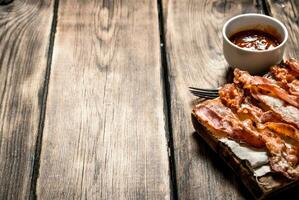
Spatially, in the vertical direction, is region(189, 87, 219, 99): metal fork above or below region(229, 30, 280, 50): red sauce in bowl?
below

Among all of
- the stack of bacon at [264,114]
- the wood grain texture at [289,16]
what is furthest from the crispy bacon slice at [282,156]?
the wood grain texture at [289,16]

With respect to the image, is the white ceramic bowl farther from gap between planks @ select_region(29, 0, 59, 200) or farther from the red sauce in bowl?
gap between planks @ select_region(29, 0, 59, 200)

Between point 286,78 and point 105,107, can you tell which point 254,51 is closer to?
point 286,78

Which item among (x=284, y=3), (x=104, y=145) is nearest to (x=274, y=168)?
(x=104, y=145)

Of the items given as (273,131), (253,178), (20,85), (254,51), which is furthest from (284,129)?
(20,85)

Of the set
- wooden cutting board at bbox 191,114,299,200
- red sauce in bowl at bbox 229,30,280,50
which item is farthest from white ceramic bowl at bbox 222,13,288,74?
wooden cutting board at bbox 191,114,299,200

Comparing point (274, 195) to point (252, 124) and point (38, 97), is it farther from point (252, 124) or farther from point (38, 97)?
point (38, 97)
